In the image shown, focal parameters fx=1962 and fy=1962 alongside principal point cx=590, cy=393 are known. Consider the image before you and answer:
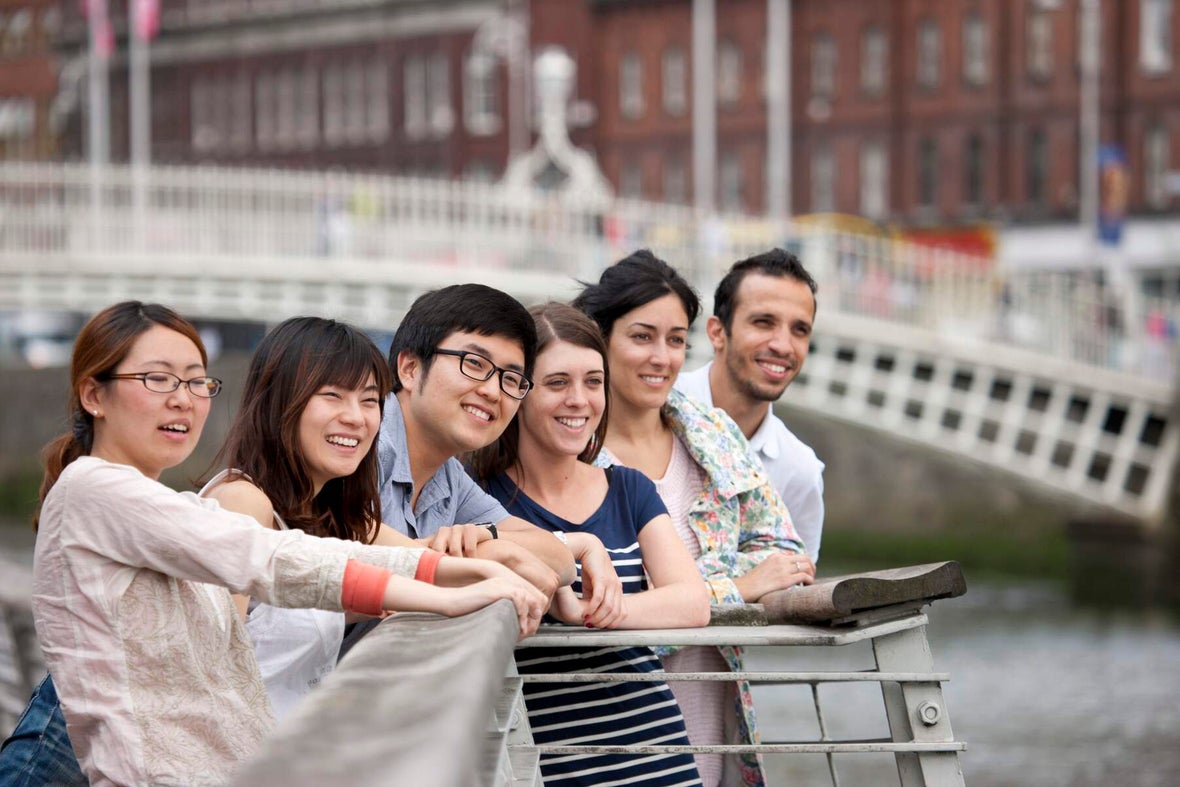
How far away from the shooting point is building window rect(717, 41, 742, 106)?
36.7 meters

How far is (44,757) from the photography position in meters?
2.21

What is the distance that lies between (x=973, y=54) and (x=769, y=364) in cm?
3199

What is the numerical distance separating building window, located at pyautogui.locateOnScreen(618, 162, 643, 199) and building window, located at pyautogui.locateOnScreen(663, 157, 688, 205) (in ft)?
1.96

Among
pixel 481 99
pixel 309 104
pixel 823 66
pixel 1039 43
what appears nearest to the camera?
pixel 1039 43

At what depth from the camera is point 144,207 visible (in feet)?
61.9

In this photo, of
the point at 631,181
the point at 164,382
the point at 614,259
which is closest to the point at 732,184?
the point at 631,181

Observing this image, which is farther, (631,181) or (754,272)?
(631,181)

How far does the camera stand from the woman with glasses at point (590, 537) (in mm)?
2482

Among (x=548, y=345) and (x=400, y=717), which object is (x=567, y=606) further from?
(x=400, y=717)

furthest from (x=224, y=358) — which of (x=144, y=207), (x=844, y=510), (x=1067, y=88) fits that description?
(x=1067, y=88)

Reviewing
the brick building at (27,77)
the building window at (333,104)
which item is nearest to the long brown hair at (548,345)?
the building window at (333,104)

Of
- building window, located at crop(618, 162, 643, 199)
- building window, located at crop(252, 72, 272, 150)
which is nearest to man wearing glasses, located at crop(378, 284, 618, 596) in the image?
building window, located at crop(618, 162, 643, 199)

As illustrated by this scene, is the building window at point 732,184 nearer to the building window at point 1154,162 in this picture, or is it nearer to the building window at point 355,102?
the building window at point 1154,162

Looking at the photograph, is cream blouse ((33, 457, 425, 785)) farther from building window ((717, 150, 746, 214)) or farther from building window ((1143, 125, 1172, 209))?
building window ((717, 150, 746, 214))
